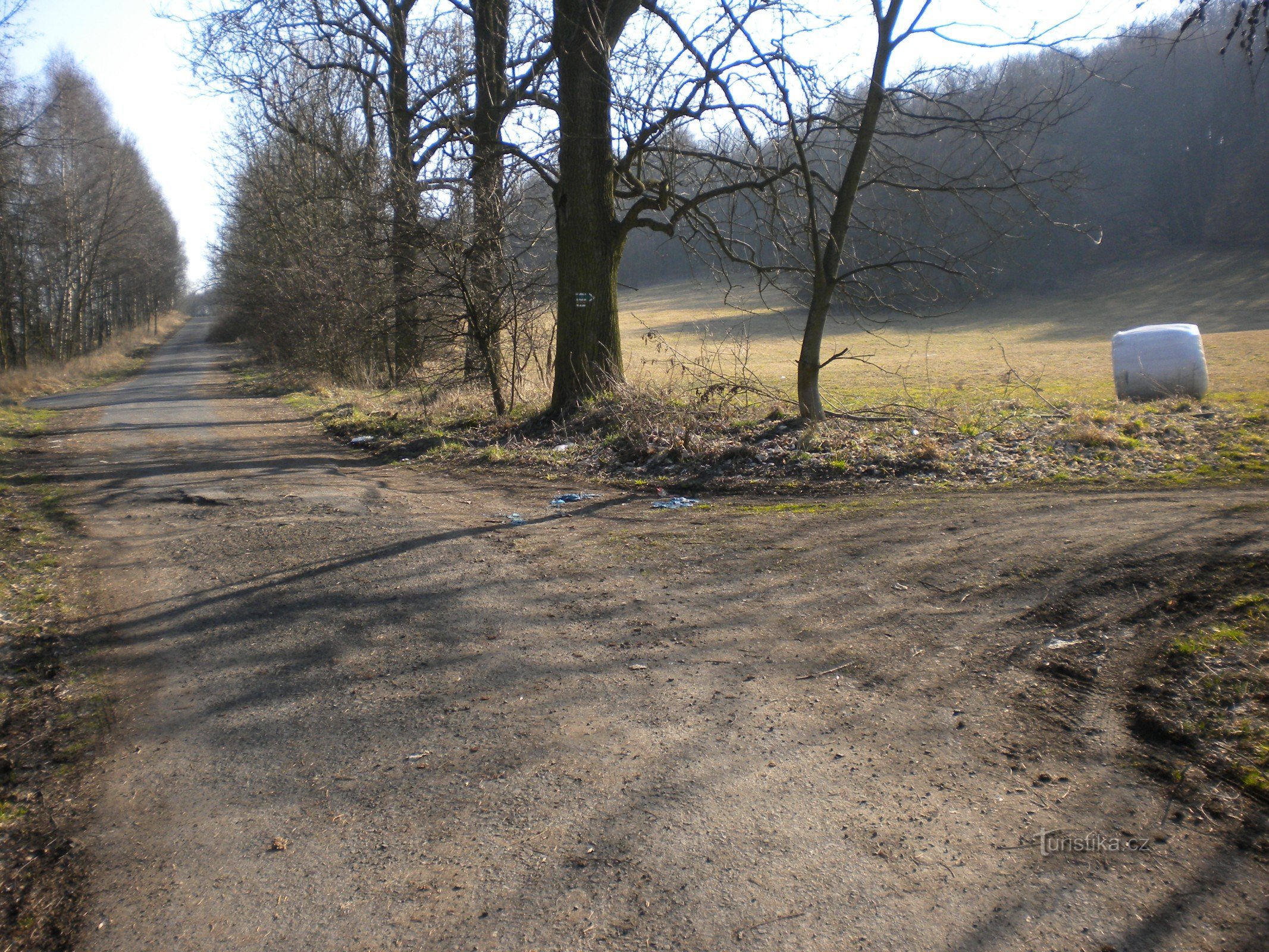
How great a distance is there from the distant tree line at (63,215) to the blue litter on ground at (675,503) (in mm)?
18604

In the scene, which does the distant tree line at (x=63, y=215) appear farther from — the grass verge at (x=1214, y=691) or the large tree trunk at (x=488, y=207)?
the grass verge at (x=1214, y=691)

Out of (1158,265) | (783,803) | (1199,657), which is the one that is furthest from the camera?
(1158,265)

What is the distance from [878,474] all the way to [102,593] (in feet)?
22.5

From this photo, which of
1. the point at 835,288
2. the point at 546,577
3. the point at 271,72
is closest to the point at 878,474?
the point at 835,288

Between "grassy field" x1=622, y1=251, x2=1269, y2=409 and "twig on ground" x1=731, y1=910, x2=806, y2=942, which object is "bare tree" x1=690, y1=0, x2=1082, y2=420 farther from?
"twig on ground" x1=731, y1=910, x2=806, y2=942

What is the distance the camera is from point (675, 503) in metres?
7.96

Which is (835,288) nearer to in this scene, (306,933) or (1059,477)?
(1059,477)

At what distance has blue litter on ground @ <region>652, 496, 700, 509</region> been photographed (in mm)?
7820

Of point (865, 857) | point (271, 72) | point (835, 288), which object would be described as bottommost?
point (865, 857)

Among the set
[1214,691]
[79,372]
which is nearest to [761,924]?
[1214,691]

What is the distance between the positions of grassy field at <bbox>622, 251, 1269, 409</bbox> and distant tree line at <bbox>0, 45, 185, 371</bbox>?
16.9 m

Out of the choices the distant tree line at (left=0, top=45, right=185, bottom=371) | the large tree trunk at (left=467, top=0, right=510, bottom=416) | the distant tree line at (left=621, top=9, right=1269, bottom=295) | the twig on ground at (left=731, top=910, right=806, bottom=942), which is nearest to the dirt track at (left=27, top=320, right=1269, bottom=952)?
the twig on ground at (left=731, top=910, right=806, bottom=942)

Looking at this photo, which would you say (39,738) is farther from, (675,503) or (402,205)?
(402,205)

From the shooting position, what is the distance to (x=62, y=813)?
10.2ft
